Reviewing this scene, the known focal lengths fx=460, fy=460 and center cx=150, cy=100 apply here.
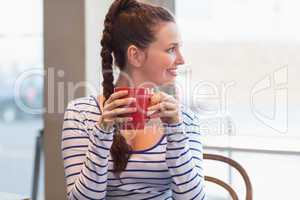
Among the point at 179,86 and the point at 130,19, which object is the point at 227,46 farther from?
the point at 130,19

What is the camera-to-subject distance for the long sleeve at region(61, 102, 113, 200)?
111cm

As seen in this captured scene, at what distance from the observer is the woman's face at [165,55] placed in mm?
1238

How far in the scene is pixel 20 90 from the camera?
231cm

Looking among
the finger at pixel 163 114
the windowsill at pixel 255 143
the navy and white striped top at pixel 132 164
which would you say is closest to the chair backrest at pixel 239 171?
the navy and white striped top at pixel 132 164

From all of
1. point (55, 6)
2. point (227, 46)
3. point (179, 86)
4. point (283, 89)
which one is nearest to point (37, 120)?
point (55, 6)

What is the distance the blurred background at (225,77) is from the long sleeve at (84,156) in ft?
2.28

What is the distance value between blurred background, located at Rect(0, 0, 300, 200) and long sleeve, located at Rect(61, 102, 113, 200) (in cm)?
69

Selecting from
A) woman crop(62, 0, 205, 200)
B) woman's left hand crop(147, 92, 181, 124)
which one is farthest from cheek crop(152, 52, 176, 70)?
woman's left hand crop(147, 92, 181, 124)

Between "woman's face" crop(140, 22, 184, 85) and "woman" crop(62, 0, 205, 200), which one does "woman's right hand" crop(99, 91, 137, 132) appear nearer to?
"woman" crop(62, 0, 205, 200)

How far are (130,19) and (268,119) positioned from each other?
891 mm

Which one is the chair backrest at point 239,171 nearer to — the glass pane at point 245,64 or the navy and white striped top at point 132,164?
the navy and white striped top at point 132,164

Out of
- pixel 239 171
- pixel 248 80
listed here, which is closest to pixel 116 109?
pixel 239 171

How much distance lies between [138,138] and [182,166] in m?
0.18

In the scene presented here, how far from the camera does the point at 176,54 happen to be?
1.24 meters
